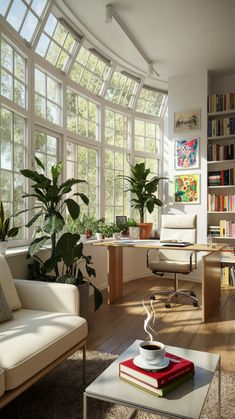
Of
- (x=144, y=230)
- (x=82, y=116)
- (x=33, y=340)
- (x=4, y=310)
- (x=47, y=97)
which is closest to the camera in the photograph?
(x=33, y=340)

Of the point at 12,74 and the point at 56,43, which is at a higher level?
the point at 56,43

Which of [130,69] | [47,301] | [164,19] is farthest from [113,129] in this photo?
[47,301]

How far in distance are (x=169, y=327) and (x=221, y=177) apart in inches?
110

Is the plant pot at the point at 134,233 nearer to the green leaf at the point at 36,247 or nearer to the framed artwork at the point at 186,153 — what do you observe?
the framed artwork at the point at 186,153

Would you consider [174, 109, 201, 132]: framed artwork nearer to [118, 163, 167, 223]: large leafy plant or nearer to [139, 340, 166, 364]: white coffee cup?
[118, 163, 167, 223]: large leafy plant

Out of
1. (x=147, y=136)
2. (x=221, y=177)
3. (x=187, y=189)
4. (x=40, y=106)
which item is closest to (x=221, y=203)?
(x=221, y=177)

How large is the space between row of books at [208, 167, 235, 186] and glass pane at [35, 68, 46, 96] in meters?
2.83

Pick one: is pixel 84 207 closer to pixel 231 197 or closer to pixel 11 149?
pixel 11 149

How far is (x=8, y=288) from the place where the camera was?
2246 mm

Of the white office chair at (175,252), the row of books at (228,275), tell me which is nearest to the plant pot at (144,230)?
the white office chair at (175,252)

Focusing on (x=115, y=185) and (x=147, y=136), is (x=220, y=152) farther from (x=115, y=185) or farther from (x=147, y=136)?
(x=115, y=185)

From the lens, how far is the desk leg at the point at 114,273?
4.07m

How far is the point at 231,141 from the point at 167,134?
118cm

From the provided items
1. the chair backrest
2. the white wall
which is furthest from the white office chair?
the white wall
